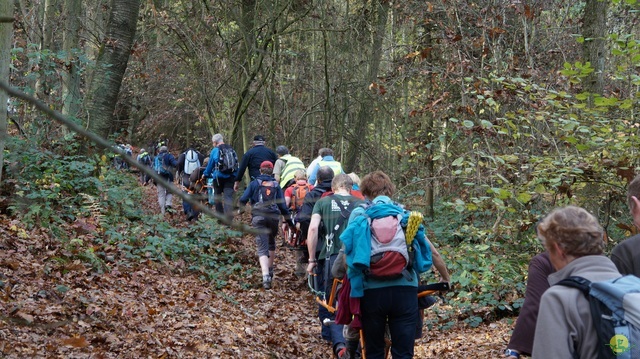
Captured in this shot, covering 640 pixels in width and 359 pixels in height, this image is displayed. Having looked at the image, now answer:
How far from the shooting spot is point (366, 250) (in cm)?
605

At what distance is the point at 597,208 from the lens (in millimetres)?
10680

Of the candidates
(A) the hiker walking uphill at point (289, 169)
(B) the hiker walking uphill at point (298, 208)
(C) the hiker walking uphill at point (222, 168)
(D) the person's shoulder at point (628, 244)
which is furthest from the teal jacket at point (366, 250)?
(C) the hiker walking uphill at point (222, 168)

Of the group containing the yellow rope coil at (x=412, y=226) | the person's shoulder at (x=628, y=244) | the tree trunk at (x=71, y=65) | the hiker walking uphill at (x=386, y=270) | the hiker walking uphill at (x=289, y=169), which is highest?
the tree trunk at (x=71, y=65)

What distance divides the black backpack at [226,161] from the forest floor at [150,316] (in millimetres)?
3827

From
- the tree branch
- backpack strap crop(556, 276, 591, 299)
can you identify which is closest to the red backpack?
backpack strap crop(556, 276, 591, 299)

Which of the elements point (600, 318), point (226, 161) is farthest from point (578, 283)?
point (226, 161)

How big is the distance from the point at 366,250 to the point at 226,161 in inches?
387

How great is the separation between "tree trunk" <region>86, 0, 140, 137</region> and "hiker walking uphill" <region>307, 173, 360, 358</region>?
5.35 m

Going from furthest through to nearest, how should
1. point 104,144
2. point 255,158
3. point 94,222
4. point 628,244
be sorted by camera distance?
point 255,158
point 94,222
point 628,244
point 104,144

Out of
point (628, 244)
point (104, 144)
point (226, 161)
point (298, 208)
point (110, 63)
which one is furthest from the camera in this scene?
point (226, 161)

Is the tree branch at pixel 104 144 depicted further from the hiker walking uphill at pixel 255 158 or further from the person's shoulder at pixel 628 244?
the hiker walking uphill at pixel 255 158

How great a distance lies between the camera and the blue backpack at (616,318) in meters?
2.92

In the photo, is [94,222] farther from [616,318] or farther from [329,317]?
[616,318]

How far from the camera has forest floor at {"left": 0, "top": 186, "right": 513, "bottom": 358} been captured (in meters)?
6.82
